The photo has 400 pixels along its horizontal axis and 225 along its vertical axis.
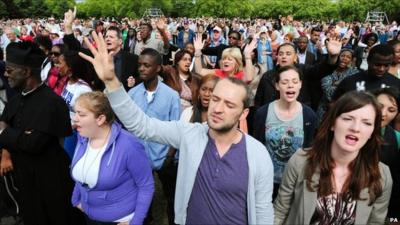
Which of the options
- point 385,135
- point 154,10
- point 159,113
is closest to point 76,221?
point 159,113

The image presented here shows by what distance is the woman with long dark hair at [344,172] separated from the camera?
7.54ft

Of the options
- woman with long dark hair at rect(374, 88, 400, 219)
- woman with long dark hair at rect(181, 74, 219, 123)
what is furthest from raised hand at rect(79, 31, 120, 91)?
woman with long dark hair at rect(374, 88, 400, 219)

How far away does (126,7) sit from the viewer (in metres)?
84.9

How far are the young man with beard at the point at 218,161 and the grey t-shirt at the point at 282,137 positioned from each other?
1.16 meters

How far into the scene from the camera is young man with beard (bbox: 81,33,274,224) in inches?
90.1

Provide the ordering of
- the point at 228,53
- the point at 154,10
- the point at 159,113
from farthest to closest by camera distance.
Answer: the point at 154,10 → the point at 228,53 → the point at 159,113

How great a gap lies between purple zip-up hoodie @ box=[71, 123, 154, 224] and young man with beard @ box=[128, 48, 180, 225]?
3.09 feet

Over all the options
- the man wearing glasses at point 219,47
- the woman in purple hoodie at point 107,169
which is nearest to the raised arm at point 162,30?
the man wearing glasses at point 219,47

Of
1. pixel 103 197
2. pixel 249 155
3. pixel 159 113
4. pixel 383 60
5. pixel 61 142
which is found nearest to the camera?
pixel 249 155

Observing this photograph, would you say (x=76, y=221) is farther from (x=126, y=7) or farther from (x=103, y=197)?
(x=126, y=7)

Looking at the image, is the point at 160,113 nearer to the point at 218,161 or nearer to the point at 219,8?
the point at 218,161

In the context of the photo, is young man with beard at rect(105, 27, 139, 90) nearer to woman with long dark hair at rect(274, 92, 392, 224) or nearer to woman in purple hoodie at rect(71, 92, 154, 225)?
woman in purple hoodie at rect(71, 92, 154, 225)

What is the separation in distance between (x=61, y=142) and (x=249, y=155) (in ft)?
6.72

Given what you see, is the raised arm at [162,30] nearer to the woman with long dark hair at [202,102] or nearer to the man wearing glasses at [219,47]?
the man wearing glasses at [219,47]
